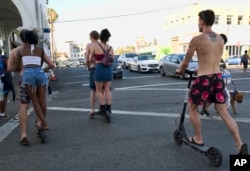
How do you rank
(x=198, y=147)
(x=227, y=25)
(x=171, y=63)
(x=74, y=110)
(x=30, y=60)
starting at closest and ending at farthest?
(x=198, y=147) < (x=30, y=60) < (x=74, y=110) < (x=171, y=63) < (x=227, y=25)

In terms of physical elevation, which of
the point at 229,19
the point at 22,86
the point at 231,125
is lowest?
the point at 231,125

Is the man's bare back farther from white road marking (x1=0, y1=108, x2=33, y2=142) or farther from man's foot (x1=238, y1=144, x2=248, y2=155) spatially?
white road marking (x1=0, y1=108, x2=33, y2=142)

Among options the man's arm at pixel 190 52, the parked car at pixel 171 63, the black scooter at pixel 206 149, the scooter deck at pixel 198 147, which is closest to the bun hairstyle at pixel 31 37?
the man's arm at pixel 190 52

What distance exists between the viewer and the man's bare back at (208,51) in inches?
156

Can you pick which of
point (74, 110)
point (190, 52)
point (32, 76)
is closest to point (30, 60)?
point (32, 76)

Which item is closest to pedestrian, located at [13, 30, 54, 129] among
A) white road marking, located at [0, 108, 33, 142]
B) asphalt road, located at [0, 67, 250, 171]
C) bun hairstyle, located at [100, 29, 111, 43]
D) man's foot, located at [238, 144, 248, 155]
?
asphalt road, located at [0, 67, 250, 171]

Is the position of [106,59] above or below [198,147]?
above

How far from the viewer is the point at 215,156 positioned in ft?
13.0

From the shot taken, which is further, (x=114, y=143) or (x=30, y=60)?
(x=114, y=143)

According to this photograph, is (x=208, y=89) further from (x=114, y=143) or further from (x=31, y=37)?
(x=31, y=37)

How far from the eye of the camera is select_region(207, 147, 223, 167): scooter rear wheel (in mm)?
3906

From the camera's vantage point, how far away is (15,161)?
4.48 metres

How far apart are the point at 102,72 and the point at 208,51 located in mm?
3006

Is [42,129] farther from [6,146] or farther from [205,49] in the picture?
[205,49]
